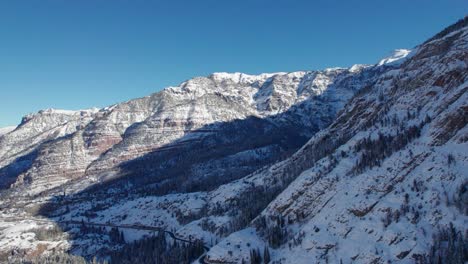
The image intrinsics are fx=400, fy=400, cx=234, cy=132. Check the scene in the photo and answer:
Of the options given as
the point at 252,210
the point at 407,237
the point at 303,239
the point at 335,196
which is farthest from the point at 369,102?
the point at 407,237

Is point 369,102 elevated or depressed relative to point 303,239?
elevated

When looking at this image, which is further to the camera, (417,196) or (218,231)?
(218,231)

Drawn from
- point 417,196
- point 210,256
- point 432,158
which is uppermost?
point 432,158

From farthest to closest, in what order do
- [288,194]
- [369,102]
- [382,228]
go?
[369,102] → [288,194] → [382,228]

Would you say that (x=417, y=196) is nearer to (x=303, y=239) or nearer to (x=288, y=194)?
(x=303, y=239)

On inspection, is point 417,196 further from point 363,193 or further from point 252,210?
point 252,210

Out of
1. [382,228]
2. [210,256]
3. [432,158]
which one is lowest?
[210,256]

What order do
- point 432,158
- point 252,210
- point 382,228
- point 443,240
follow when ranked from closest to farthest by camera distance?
point 443,240
point 382,228
point 432,158
point 252,210

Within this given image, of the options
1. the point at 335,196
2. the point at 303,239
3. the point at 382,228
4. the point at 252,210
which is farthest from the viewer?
the point at 252,210

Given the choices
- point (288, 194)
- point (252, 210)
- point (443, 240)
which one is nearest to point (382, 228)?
point (443, 240)
